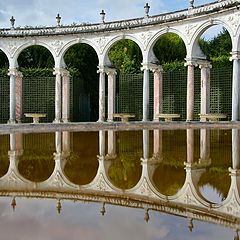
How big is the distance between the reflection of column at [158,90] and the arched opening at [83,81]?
26.8 ft

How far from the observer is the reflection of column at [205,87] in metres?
27.5

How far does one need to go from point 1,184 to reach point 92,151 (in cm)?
458

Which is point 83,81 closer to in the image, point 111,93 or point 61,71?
point 61,71

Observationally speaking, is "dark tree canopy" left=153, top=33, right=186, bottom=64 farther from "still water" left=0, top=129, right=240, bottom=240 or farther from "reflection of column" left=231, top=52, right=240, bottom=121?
"still water" left=0, top=129, right=240, bottom=240

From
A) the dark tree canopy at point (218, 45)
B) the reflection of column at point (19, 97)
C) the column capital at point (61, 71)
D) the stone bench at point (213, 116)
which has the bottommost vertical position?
the stone bench at point (213, 116)

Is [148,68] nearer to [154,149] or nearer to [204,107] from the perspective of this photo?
[204,107]

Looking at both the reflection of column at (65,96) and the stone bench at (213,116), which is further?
the reflection of column at (65,96)

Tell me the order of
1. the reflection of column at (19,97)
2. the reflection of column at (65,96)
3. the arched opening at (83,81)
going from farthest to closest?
the arched opening at (83,81) → the reflection of column at (19,97) → the reflection of column at (65,96)

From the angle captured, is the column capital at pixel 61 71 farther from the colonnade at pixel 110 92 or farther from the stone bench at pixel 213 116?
the stone bench at pixel 213 116

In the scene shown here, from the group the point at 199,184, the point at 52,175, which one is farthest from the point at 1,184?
the point at 199,184

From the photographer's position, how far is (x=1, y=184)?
7.11 metres

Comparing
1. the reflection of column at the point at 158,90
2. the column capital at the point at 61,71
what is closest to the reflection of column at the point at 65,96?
the column capital at the point at 61,71

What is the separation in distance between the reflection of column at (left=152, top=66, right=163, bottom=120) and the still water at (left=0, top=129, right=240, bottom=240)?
19.2 metres

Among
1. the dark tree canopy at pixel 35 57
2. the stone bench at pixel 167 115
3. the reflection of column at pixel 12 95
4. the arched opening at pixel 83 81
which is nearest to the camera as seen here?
the stone bench at pixel 167 115
